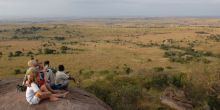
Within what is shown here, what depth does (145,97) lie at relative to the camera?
28484 millimetres

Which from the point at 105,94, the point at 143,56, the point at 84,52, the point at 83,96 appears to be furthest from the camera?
the point at 84,52

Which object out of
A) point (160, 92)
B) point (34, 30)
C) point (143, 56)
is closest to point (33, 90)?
point (160, 92)

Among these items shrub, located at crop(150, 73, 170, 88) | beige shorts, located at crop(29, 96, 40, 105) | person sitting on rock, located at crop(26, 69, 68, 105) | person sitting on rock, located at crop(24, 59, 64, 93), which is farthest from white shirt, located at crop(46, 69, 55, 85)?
shrub, located at crop(150, 73, 170, 88)

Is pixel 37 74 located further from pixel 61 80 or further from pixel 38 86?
pixel 61 80

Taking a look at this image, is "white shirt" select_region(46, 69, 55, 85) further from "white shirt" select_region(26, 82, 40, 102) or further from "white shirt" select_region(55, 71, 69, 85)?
"white shirt" select_region(26, 82, 40, 102)

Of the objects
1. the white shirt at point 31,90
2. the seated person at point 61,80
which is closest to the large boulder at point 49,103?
the white shirt at point 31,90

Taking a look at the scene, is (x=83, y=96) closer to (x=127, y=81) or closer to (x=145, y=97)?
(x=145, y=97)

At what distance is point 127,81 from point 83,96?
1813 centimetres

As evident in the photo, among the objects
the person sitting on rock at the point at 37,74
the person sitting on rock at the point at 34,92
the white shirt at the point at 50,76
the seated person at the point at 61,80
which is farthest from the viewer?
the seated person at the point at 61,80

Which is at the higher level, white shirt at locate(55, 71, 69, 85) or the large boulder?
white shirt at locate(55, 71, 69, 85)

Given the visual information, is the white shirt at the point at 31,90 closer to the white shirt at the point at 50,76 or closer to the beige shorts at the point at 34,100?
the beige shorts at the point at 34,100

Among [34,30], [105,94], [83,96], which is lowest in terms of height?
[34,30]

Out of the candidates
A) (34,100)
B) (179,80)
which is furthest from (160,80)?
(34,100)

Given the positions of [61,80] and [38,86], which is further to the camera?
[61,80]
